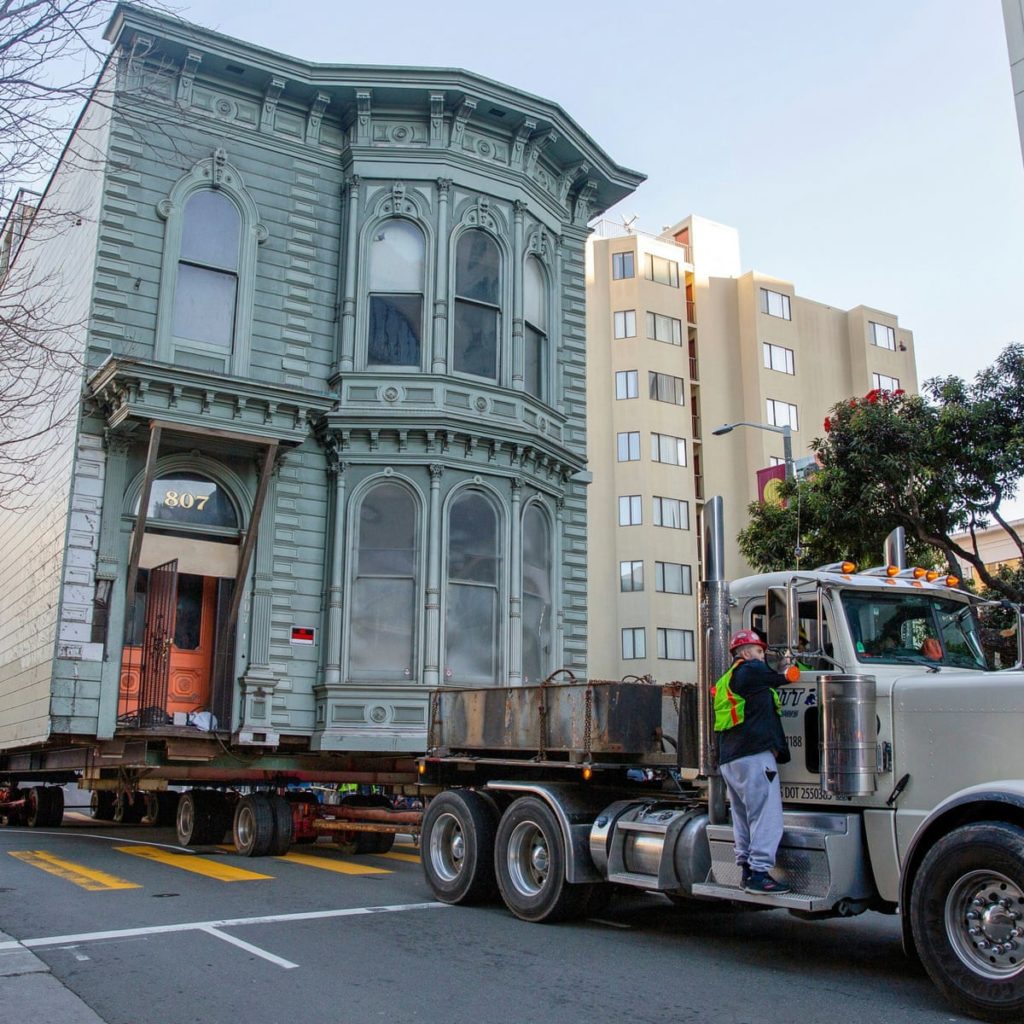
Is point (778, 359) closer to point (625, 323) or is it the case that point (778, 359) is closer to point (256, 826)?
point (625, 323)

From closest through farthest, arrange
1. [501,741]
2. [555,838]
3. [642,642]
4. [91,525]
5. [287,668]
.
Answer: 1. [555,838]
2. [501,741]
3. [91,525]
4. [287,668]
5. [642,642]

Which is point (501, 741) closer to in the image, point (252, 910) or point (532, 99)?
point (252, 910)

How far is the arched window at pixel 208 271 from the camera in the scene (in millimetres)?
17156

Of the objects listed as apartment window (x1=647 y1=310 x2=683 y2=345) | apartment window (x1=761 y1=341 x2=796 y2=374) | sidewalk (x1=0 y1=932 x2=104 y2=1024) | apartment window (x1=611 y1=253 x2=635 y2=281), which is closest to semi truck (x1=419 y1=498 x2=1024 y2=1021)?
sidewalk (x1=0 y1=932 x2=104 y2=1024)

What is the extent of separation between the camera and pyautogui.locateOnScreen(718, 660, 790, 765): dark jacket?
8.27 m

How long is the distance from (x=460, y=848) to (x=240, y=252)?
1042cm

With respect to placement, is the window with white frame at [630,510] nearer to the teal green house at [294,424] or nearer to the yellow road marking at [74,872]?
the teal green house at [294,424]

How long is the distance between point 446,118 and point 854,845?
14.2 metres

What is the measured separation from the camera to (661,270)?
49438 mm

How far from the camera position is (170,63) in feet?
56.7

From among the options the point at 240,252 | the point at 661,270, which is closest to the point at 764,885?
the point at 240,252

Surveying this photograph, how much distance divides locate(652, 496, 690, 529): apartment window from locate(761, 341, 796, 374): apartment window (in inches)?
299

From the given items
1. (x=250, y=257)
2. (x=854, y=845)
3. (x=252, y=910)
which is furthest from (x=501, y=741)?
(x=250, y=257)

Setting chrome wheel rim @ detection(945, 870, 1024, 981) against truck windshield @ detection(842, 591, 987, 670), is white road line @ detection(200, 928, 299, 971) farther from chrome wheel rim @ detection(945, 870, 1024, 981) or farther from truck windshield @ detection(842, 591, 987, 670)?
truck windshield @ detection(842, 591, 987, 670)
